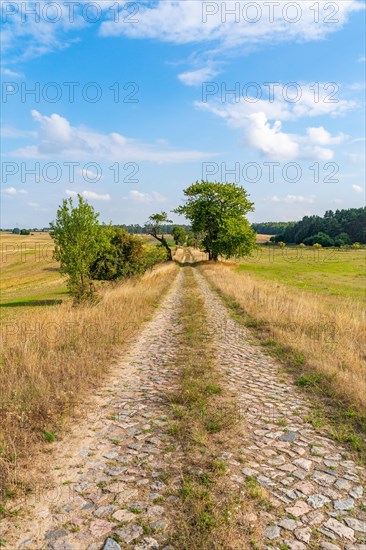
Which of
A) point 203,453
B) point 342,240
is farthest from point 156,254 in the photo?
point 342,240

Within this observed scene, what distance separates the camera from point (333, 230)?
409 ft

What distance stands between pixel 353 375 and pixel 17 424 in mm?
6361

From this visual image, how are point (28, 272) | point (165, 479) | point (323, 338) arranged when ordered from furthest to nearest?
point (28, 272), point (323, 338), point (165, 479)

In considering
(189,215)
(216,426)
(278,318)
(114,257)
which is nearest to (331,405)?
(216,426)

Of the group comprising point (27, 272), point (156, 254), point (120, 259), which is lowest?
point (27, 272)

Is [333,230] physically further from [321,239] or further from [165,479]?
[165,479]

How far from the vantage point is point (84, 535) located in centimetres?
337

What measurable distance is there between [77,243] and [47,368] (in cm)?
1229

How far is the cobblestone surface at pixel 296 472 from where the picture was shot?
3.41 m

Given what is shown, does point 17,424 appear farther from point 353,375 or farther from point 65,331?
point 353,375

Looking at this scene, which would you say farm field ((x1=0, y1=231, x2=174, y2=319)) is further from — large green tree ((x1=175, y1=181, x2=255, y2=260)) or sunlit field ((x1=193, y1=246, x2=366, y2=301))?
sunlit field ((x1=193, y1=246, x2=366, y2=301))

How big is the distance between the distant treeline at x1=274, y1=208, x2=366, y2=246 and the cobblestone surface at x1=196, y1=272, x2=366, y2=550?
116 meters

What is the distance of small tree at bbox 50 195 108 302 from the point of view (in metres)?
18.5

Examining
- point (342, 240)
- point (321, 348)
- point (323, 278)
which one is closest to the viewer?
point (321, 348)
